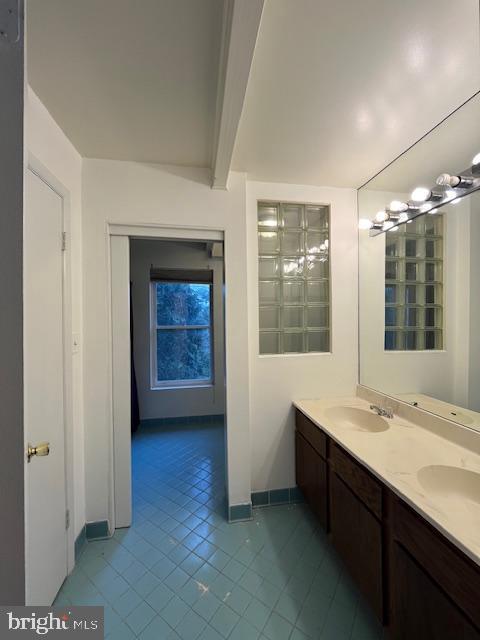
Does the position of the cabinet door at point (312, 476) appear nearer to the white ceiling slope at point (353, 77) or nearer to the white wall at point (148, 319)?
the white wall at point (148, 319)

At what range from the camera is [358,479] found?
1216 mm

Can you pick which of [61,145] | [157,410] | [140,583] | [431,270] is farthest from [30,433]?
[157,410]

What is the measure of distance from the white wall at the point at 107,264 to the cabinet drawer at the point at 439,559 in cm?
104

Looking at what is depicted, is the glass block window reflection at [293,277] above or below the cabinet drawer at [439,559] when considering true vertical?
above

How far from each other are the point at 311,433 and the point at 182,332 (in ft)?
8.07

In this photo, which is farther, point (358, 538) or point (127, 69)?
point (358, 538)

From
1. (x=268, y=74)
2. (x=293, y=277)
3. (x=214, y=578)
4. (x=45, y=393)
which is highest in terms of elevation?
(x=268, y=74)

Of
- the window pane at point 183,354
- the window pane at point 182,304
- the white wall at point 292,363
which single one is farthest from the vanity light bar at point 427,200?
the window pane at point 183,354

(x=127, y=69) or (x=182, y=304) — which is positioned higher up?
(x=127, y=69)

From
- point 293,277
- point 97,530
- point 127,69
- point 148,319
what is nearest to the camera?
point 127,69

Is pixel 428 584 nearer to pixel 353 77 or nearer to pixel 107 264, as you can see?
pixel 353 77

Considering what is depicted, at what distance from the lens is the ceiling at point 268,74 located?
0.89m

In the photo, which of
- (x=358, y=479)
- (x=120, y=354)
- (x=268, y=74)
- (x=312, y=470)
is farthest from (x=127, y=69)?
(x=312, y=470)

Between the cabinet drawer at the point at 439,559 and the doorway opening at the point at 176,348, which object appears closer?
the cabinet drawer at the point at 439,559
